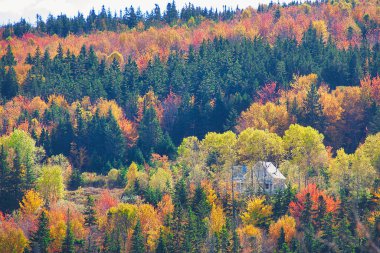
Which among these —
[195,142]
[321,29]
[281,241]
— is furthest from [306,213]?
[321,29]

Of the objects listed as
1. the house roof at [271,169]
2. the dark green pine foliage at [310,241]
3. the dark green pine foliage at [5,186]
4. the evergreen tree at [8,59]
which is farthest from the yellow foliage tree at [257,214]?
the evergreen tree at [8,59]

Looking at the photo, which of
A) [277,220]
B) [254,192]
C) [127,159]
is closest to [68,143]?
[127,159]

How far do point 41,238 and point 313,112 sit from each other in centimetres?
4603

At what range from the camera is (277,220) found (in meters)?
68.4

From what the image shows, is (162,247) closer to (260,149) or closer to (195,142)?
(260,149)

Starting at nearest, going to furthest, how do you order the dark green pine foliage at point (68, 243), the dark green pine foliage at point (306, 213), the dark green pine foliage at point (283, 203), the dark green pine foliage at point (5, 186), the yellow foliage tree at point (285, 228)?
the yellow foliage tree at point (285, 228) < the dark green pine foliage at point (68, 243) < the dark green pine foliage at point (306, 213) < the dark green pine foliage at point (283, 203) < the dark green pine foliage at point (5, 186)

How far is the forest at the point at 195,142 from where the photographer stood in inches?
2625

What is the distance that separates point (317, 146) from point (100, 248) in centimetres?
3089

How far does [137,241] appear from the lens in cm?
6412

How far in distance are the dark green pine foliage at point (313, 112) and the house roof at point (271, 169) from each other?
20.8 meters

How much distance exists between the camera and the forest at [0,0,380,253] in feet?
219

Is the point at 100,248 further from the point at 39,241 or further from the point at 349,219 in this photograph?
the point at 349,219

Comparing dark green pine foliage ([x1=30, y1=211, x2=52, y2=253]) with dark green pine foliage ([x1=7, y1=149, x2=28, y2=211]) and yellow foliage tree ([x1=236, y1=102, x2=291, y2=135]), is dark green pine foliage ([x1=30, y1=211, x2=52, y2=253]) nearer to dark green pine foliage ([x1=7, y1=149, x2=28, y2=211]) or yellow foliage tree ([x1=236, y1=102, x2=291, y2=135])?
dark green pine foliage ([x1=7, y1=149, x2=28, y2=211])

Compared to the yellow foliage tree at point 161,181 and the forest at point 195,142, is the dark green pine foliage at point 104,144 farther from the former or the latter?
the yellow foliage tree at point 161,181
